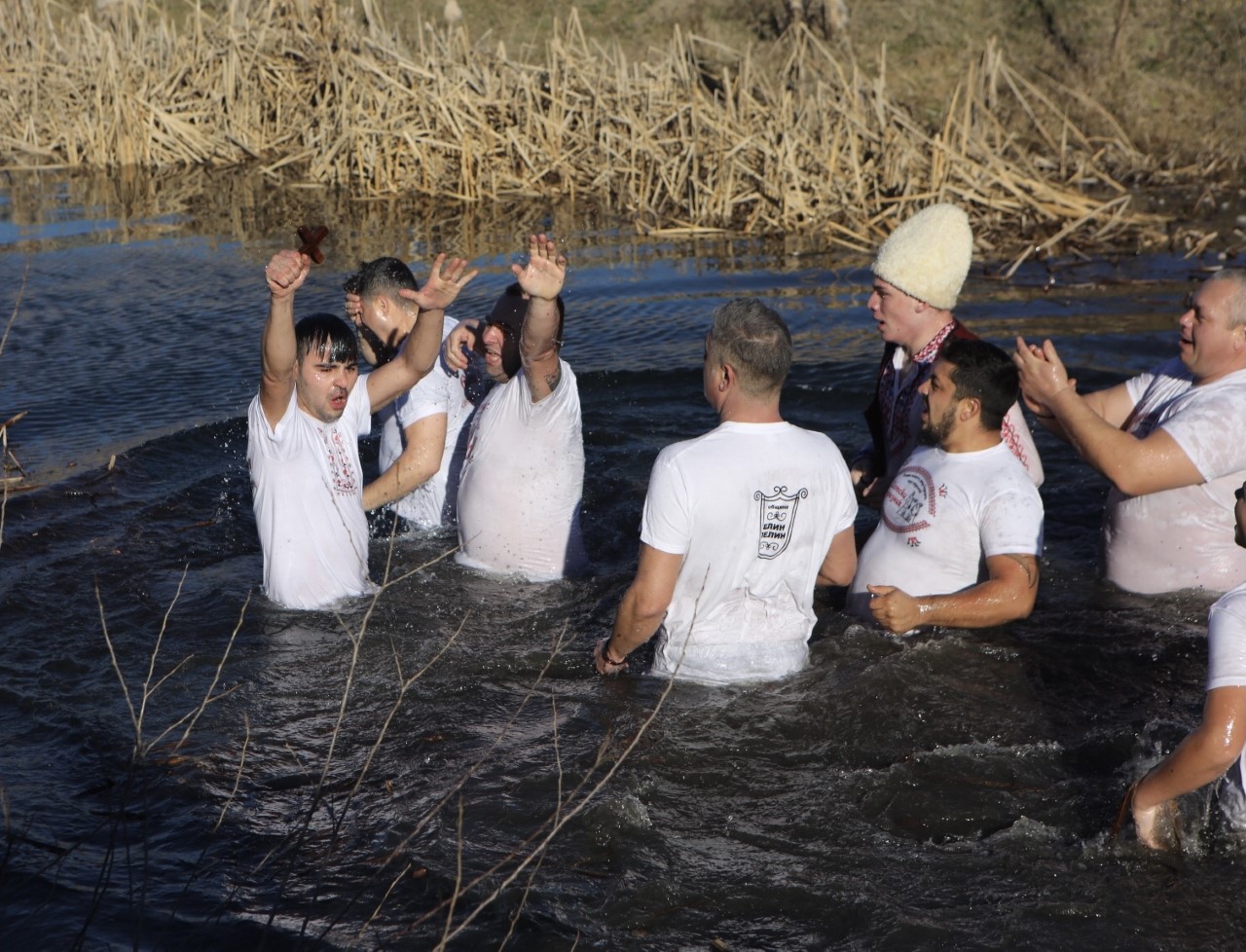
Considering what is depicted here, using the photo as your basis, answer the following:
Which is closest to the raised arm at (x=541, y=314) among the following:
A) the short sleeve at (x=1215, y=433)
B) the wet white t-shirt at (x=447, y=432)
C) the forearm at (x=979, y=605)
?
the wet white t-shirt at (x=447, y=432)

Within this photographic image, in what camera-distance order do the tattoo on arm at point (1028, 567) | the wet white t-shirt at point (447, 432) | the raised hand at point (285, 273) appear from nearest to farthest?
the raised hand at point (285, 273) < the tattoo on arm at point (1028, 567) < the wet white t-shirt at point (447, 432)

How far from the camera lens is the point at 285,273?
514 cm

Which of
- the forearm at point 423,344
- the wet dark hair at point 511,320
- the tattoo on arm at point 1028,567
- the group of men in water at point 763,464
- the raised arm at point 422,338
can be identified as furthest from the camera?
the wet dark hair at point 511,320

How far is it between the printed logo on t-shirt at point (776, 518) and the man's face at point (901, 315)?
5.11 ft

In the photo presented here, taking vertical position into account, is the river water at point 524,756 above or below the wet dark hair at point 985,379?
below

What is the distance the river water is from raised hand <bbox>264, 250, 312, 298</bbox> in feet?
4.19

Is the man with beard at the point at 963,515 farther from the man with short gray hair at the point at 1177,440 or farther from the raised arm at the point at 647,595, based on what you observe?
the raised arm at the point at 647,595

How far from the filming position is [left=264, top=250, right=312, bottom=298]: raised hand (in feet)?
16.8

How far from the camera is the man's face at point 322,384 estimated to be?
5840 mm

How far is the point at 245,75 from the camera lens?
1745cm

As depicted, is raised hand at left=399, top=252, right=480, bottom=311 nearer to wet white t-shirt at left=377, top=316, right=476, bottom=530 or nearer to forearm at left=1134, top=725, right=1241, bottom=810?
wet white t-shirt at left=377, top=316, right=476, bottom=530

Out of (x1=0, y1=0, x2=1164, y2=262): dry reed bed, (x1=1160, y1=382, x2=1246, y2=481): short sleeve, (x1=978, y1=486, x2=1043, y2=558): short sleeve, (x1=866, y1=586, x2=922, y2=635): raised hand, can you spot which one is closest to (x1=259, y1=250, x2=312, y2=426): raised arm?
(x1=866, y1=586, x2=922, y2=635): raised hand

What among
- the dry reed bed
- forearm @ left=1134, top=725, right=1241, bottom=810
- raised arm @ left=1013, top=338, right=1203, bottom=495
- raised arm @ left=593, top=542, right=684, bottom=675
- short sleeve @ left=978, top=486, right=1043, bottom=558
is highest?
the dry reed bed

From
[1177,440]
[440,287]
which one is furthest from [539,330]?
[1177,440]
